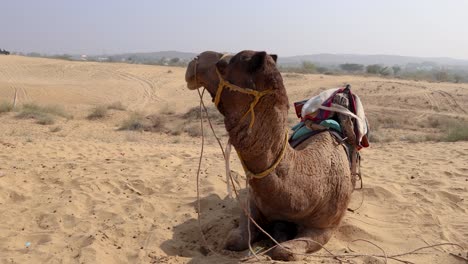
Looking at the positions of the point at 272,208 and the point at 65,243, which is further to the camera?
the point at 65,243

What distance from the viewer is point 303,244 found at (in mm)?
3973

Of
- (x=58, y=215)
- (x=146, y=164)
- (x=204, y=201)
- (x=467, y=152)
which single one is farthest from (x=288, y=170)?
(x=467, y=152)

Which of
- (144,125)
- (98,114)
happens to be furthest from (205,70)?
(98,114)

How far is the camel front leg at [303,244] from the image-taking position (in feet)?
12.5

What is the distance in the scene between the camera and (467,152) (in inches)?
359

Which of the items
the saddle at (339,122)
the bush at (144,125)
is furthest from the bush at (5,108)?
the saddle at (339,122)

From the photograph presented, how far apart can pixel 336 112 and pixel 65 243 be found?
10.5 feet

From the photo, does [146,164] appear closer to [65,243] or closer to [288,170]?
[65,243]

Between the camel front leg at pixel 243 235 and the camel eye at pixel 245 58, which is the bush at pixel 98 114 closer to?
the camel front leg at pixel 243 235

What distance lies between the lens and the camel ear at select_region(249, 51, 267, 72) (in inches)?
119

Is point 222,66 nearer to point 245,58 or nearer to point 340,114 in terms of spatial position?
point 245,58

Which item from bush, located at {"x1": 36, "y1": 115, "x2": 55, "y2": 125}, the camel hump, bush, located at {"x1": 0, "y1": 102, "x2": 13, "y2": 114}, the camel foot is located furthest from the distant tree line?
the camel foot

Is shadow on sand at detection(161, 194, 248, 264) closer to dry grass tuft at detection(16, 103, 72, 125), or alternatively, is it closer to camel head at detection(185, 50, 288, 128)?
camel head at detection(185, 50, 288, 128)

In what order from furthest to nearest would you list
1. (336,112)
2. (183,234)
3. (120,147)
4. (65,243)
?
(120,147), (336,112), (183,234), (65,243)
